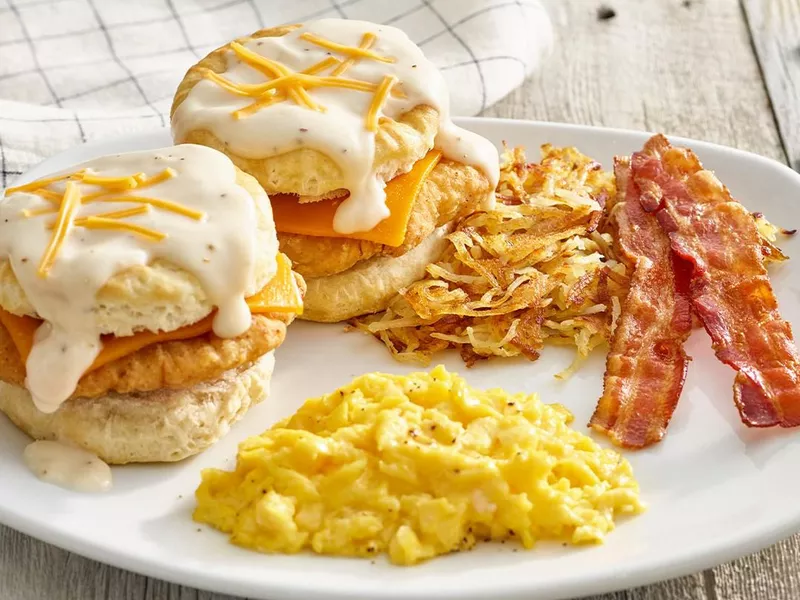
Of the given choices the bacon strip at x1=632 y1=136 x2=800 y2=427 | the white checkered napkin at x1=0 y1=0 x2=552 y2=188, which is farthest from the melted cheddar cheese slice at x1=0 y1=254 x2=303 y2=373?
the white checkered napkin at x1=0 y1=0 x2=552 y2=188

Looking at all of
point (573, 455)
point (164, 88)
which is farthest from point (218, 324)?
point (164, 88)

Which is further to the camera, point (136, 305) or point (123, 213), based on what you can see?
point (123, 213)

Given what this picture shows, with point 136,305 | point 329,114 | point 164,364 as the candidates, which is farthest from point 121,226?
point 329,114

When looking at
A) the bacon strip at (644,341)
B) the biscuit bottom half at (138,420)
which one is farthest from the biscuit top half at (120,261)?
the bacon strip at (644,341)

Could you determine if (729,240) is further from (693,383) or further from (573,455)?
(573,455)

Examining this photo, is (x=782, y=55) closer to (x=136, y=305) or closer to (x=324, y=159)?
(x=324, y=159)

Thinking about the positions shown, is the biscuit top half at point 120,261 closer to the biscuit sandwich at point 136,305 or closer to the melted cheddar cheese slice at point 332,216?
the biscuit sandwich at point 136,305
